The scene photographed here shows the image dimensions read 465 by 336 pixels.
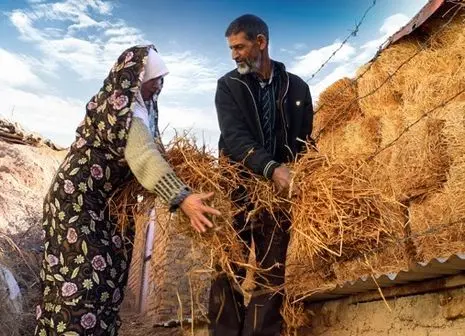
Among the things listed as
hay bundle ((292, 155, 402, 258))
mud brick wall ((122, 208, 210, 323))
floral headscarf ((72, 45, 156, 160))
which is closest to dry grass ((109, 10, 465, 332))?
hay bundle ((292, 155, 402, 258))

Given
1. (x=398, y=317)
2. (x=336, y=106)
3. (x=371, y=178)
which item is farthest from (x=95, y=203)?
(x=336, y=106)

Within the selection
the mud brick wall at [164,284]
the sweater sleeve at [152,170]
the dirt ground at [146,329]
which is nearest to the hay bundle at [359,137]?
the mud brick wall at [164,284]

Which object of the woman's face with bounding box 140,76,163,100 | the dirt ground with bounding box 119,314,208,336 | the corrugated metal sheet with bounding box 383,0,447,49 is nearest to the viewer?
the woman's face with bounding box 140,76,163,100

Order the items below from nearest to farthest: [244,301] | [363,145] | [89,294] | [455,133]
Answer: [89,294] → [244,301] → [455,133] → [363,145]

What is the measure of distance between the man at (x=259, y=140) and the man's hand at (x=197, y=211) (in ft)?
1.07

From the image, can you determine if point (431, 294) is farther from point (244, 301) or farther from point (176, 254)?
point (176, 254)

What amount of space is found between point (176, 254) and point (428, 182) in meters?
3.09

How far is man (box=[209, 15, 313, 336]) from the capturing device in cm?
269

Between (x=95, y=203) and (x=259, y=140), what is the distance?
35.1 inches

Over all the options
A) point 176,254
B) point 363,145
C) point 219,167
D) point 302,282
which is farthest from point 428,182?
point 176,254

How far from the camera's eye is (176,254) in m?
6.64

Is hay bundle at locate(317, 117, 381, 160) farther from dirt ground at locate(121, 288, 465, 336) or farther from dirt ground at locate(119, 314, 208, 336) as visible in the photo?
dirt ground at locate(121, 288, 465, 336)

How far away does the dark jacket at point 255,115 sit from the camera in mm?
2883

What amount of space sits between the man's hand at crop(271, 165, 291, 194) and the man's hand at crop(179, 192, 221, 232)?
1.40 feet
